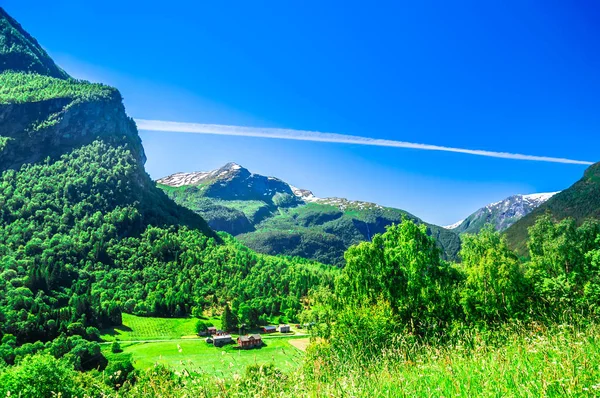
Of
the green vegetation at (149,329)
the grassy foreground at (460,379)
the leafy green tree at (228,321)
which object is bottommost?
the green vegetation at (149,329)

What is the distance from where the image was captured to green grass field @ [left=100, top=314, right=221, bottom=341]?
345 feet

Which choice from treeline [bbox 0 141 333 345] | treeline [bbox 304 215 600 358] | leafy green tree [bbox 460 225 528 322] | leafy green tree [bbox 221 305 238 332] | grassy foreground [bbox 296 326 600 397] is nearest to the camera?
grassy foreground [bbox 296 326 600 397]

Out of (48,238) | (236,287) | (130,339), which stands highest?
(48,238)

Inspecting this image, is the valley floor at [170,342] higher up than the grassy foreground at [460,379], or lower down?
lower down

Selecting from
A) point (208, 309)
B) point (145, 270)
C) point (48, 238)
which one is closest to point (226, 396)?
point (208, 309)

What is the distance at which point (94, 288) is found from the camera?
147 metres

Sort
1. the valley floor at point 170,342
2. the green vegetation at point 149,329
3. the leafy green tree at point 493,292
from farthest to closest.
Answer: the green vegetation at point 149,329, the valley floor at point 170,342, the leafy green tree at point 493,292

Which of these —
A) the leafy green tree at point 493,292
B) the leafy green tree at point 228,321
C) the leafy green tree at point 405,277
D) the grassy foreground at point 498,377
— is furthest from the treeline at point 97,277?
the grassy foreground at point 498,377

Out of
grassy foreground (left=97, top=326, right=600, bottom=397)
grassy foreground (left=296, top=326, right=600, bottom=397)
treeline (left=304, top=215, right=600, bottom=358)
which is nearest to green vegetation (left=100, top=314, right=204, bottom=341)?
treeline (left=304, top=215, right=600, bottom=358)

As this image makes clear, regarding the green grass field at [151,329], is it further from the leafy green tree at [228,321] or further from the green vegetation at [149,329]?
the leafy green tree at [228,321]

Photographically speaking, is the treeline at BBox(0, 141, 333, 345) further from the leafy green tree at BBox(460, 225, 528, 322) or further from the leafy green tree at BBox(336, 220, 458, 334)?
the leafy green tree at BBox(460, 225, 528, 322)

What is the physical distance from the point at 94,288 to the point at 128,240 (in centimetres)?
5030

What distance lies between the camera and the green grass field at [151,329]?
105m

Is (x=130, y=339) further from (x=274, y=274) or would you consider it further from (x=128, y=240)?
(x=128, y=240)
